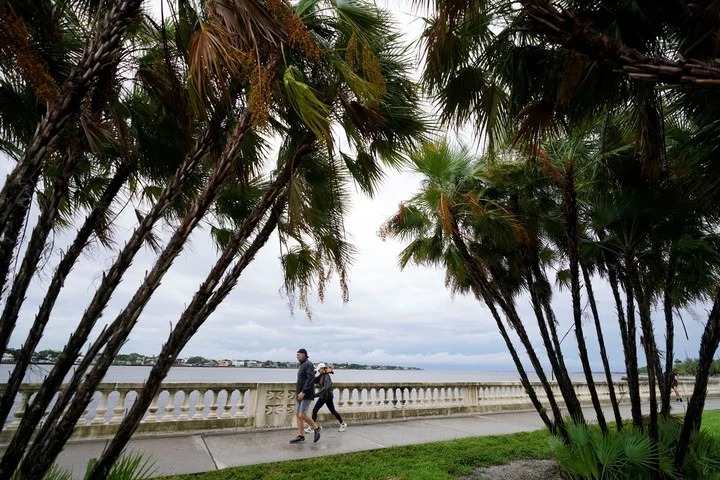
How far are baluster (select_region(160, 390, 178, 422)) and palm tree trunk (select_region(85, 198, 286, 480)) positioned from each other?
4870 mm

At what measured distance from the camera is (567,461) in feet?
14.8

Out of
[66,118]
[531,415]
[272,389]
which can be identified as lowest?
[531,415]

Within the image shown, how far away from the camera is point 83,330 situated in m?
2.55

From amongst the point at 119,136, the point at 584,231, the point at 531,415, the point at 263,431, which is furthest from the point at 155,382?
the point at 531,415

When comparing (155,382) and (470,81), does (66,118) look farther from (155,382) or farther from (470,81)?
(470,81)

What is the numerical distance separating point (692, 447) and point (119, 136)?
281 inches

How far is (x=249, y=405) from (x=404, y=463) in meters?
3.67

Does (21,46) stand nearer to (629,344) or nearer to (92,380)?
(92,380)

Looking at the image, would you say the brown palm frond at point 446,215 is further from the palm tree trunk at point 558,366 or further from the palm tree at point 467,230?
the palm tree trunk at point 558,366

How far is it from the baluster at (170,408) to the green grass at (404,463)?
269 centimetres

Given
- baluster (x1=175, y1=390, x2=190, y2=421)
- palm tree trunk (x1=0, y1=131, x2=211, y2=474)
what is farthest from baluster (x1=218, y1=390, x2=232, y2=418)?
palm tree trunk (x1=0, y1=131, x2=211, y2=474)

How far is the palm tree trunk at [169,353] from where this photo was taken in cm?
222

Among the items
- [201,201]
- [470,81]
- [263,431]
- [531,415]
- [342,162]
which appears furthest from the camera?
[531,415]

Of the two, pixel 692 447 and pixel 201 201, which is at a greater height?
pixel 201 201
